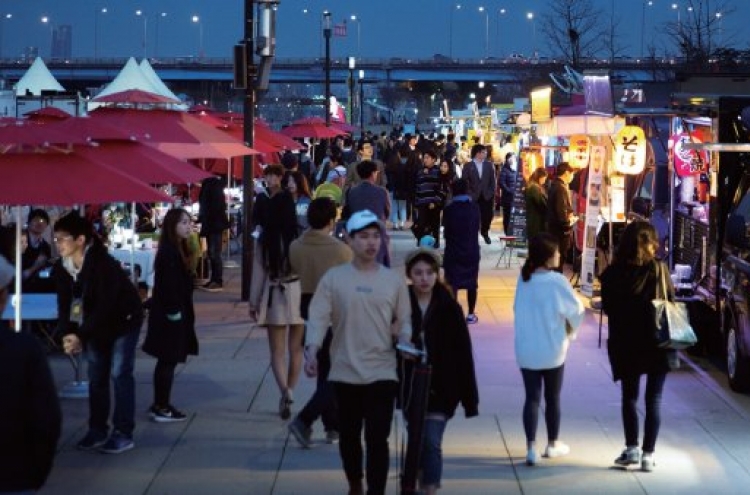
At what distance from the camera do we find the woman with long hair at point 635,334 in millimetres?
9023

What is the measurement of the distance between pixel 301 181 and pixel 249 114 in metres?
4.51

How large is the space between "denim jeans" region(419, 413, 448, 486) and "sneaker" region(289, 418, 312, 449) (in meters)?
2.06

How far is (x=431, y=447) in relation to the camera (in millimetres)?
7766

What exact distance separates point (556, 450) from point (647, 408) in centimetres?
78

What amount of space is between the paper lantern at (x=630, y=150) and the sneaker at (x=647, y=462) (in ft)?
29.3

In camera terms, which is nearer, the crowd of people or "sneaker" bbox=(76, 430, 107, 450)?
the crowd of people

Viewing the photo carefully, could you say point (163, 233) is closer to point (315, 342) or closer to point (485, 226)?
point (315, 342)

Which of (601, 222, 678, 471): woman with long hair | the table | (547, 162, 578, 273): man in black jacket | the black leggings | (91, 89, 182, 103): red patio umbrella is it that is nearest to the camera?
(601, 222, 678, 471): woman with long hair

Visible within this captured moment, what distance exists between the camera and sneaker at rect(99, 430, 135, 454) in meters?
9.67

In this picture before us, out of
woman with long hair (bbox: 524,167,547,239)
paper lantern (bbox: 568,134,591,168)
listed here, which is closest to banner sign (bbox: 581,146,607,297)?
woman with long hair (bbox: 524,167,547,239)

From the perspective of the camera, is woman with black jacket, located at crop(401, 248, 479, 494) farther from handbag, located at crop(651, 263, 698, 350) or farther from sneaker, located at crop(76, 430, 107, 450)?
sneaker, located at crop(76, 430, 107, 450)

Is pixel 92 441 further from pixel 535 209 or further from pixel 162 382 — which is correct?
pixel 535 209

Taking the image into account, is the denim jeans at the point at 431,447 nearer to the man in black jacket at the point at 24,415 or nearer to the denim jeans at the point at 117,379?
the denim jeans at the point at 117,379

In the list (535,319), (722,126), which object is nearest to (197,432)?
(535,319)
